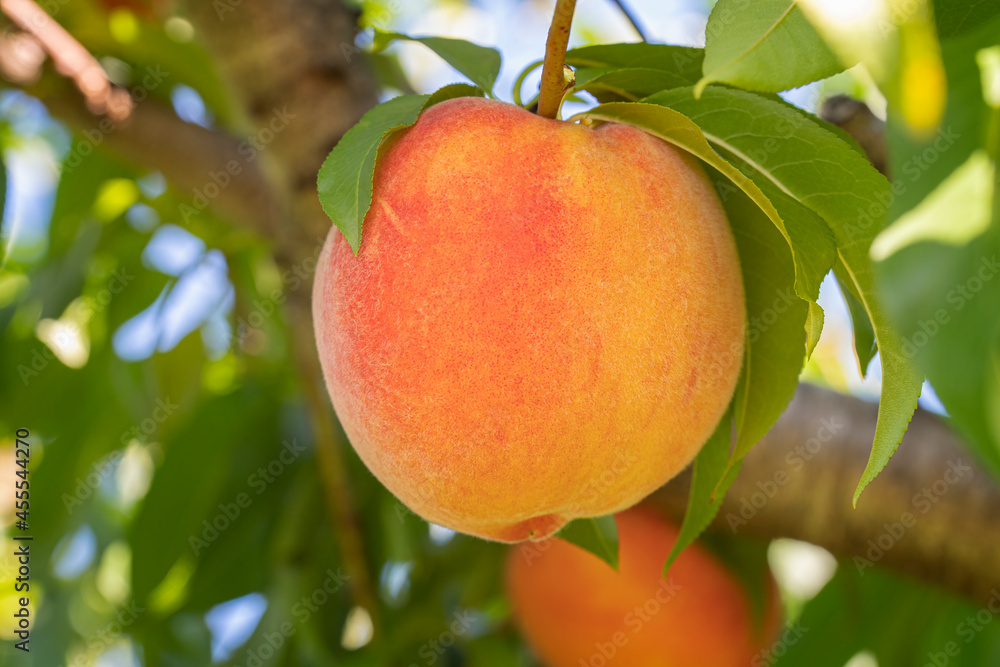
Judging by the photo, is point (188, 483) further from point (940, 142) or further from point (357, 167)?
point (940, 142)

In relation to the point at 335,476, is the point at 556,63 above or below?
above

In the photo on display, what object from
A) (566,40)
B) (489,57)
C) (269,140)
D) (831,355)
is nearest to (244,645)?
(269,140)

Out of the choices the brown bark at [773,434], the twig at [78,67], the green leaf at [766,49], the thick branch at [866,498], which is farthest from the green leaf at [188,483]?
the green leaf at [766,49]

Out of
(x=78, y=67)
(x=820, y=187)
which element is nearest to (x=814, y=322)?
(x=820, y=187)

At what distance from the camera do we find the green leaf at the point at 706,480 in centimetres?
61

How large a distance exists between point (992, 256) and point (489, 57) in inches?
17.3

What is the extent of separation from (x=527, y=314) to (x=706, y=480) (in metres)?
0.23

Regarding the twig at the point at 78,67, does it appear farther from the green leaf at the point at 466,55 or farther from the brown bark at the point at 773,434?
the green leaf at the point at 466,55

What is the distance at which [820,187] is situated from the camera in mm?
498

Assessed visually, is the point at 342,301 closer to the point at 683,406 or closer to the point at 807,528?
the point at 683,406

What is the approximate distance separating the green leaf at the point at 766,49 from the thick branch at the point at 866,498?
2.41 feet

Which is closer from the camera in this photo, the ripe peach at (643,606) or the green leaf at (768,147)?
the green leaf at (768,147)

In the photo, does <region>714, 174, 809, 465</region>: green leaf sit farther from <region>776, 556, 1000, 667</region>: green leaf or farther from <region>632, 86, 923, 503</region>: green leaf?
<region>776, 556, 1000, 667</region>: green leaf

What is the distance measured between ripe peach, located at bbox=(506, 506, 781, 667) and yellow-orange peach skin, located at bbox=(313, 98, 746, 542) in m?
0.68
